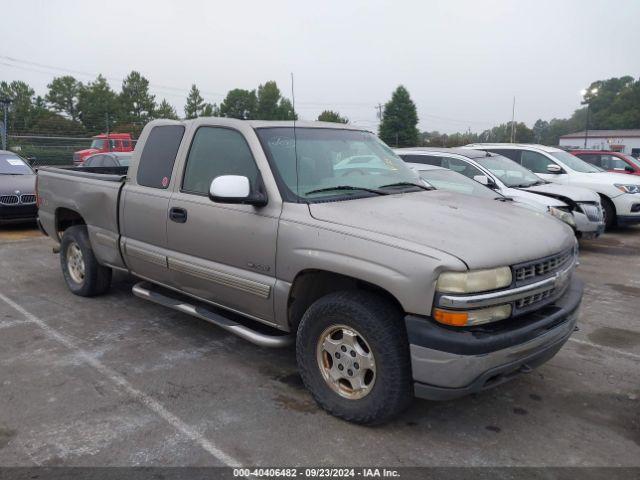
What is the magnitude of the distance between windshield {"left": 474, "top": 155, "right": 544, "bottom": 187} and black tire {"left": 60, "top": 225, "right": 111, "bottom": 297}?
20.8 feet

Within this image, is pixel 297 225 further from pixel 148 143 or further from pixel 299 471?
pixel 148 143

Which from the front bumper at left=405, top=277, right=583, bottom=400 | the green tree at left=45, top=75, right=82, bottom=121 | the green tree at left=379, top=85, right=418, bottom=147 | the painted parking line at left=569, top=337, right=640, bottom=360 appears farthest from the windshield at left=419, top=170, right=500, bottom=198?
the green tree at left=45, top=75, right=82, bottom=121

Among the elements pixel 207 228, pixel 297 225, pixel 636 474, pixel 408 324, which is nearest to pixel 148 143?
pixel 207 228

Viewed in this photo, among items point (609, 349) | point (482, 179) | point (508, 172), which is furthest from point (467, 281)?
point (508, 172)

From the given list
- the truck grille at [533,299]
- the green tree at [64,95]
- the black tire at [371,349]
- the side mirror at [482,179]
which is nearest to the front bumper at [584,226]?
the side mirror at [482,179]

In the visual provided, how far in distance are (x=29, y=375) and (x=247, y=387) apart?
161 centimetres

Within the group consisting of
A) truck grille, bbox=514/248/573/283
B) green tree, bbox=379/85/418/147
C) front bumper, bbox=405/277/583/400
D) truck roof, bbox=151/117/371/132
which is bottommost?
front bumper, bbox=405/277/583/400

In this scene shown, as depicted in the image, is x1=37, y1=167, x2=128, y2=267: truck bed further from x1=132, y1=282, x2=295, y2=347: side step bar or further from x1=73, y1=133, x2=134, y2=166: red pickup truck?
x1=73, y1=133, x2=134, y2=166: red pickup truck

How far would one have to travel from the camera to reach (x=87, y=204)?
552 cm

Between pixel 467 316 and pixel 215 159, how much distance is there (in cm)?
236

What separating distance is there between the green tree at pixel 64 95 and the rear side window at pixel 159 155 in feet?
234

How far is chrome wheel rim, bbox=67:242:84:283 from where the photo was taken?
5927 millimetres

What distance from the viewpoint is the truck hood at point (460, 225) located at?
10.00 ft

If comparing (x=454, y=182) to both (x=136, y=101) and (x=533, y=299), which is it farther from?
(x=136, y=101)
